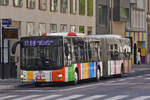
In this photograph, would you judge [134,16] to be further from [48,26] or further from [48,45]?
[48,45]

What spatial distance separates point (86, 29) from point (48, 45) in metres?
29.4

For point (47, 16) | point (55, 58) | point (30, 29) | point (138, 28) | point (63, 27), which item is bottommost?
point (55, 58)

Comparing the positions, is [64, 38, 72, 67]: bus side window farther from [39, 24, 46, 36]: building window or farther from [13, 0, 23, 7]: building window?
[39, 24, 46, 36]: building window

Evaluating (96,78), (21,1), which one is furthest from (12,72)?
(21,1)

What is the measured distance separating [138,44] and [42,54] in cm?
4449

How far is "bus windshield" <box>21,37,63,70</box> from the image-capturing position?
105 feet

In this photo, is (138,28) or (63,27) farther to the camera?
(138,28)

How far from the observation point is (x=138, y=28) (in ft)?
243

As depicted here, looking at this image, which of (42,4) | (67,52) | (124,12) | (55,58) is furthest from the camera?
(124,12)

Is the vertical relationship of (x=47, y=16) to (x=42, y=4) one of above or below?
below

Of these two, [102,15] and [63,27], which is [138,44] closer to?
[102,15]

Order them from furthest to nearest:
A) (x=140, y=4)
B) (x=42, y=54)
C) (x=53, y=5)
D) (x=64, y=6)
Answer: (x=140, y=4) → (x=64, y=6) → (x=53, y=5) → (x=42, y=54)

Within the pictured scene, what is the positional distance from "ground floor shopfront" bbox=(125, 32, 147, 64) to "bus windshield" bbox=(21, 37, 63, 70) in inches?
1513

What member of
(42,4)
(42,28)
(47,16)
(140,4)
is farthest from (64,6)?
(140,4)
